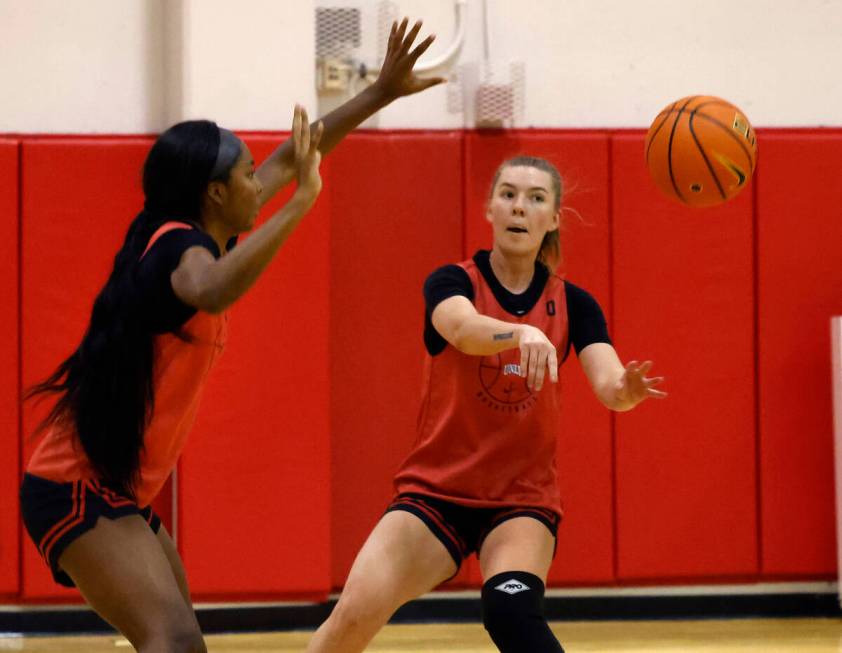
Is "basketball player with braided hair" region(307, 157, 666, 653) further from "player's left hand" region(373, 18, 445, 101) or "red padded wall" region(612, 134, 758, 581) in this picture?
"red padded wall" region(612, 134, 758, 581)

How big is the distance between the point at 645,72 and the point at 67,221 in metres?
2.84

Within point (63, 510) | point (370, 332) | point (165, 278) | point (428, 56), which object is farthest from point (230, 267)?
point (428, 56)

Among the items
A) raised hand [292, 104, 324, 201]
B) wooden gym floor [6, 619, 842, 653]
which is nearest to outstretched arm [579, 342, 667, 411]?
raised hand [292, 104, 324, 201]

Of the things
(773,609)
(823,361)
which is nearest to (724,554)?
(773,609)

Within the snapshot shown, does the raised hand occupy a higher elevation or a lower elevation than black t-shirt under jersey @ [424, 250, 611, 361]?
higher

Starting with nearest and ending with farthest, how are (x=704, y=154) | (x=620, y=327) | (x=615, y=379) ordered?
1. (x=615, y=379)
2. (x=704, y=154)
3. (x=620, y=327)

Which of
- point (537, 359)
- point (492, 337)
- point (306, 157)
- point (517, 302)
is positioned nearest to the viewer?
point (306, 157)

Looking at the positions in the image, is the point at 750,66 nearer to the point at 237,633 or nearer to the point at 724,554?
the point at 724,554

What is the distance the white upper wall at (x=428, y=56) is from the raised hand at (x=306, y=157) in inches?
108

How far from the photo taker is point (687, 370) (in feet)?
19.0

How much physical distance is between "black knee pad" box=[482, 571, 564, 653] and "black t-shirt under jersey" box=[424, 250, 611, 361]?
75cm

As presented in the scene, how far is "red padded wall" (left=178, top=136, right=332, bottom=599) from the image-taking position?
5.47m

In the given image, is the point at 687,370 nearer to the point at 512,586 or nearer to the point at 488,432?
the point at 488,432

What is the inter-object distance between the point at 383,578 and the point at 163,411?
2.59 ft
